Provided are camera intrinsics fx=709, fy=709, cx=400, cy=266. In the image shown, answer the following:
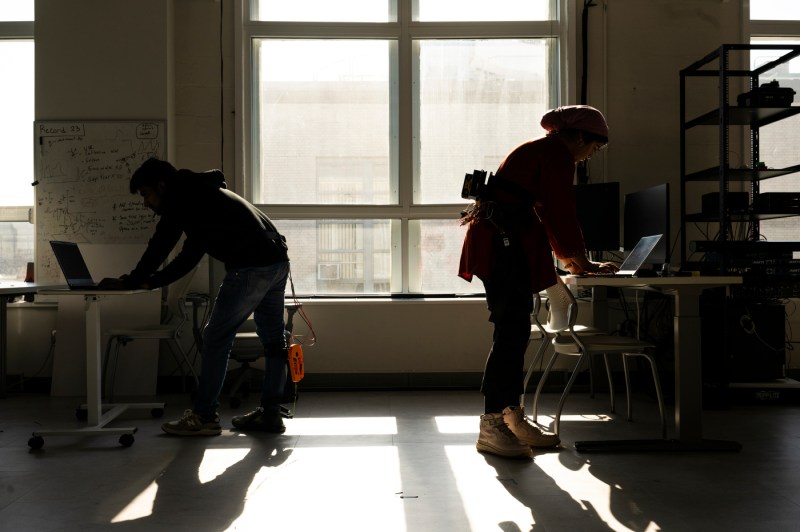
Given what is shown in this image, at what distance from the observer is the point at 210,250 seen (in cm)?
317

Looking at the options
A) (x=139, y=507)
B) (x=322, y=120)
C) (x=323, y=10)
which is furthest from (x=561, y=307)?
(x=323, y=10)

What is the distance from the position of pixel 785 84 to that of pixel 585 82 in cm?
141

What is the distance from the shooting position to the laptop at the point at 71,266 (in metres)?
3.12

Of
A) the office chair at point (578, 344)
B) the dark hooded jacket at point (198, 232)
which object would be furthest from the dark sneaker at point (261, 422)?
the office chair at point (578, 344)

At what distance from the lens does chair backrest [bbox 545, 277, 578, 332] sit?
3.11 metres

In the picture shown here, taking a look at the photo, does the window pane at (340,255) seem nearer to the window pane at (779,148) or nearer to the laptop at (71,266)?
the laptop at (71,266)

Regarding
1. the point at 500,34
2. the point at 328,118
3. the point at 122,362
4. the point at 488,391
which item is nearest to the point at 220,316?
the point at 488,391

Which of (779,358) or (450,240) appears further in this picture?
(450,240)

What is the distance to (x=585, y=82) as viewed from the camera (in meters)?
4.80

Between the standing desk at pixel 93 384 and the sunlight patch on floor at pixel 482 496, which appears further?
the standing desk at pixel 93 384

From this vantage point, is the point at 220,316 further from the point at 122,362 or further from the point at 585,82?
the point at 585,82

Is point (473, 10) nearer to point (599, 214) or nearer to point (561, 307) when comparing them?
point (599, 214)

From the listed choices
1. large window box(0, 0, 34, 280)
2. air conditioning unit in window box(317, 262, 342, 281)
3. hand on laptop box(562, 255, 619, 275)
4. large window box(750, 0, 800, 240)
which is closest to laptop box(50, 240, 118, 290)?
air conditioning unit in window box(317, 262, 342, 281)

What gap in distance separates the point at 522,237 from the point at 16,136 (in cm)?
390
